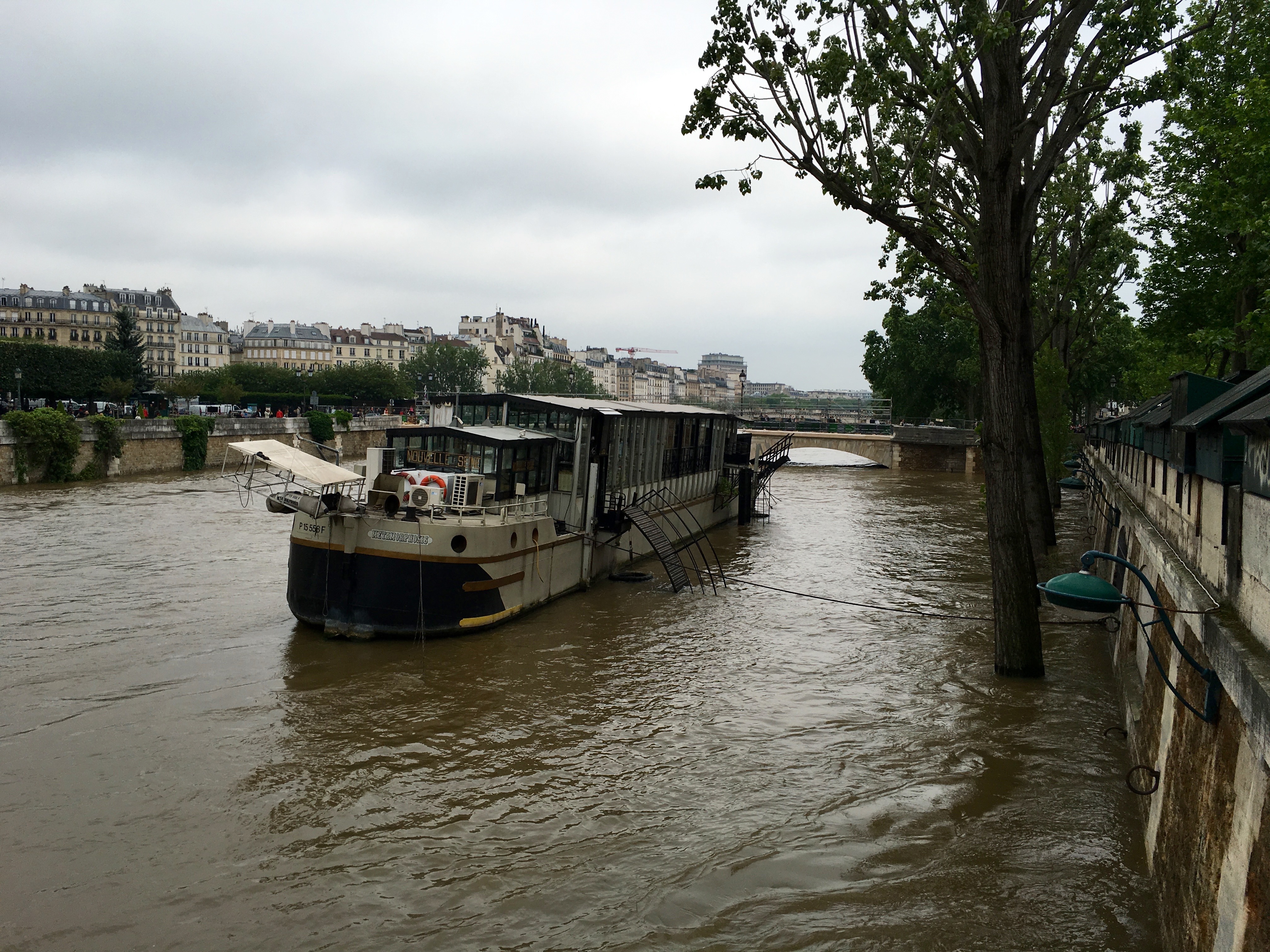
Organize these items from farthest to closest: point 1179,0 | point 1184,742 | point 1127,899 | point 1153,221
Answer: point 1153,221 < point 1179,0 < point 1127,899 < point 1184,742

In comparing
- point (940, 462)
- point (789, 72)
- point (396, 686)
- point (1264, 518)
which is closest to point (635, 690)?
point (396, 686)

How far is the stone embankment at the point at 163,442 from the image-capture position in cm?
4031

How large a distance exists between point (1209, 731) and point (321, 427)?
2479 inches

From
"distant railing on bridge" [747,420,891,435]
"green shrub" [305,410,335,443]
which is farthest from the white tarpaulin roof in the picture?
"distant railing on bridge" [747,420,891,435]

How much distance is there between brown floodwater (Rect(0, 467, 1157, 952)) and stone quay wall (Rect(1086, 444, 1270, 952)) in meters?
0.91

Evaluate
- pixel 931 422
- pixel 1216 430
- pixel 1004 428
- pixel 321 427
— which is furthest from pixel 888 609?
pixel 931 422

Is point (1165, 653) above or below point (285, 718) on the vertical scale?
above

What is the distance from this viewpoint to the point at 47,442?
136ft

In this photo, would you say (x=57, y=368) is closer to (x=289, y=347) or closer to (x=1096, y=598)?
(x=1096, y=598)

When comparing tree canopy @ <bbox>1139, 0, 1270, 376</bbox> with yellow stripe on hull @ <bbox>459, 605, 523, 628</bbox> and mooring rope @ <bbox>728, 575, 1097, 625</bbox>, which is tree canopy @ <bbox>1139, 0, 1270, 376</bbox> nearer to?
mooring rope @ <bbox>728, 575, 1097, 625</bbox>

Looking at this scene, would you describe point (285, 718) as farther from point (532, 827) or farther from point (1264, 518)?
point (1264, 518)

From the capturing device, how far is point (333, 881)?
29.6 feet

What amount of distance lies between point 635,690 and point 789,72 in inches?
363

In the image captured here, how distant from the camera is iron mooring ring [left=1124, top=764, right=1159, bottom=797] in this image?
8.90m
